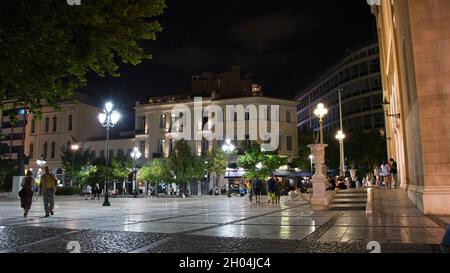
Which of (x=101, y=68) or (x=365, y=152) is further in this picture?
(x=365, y=152)

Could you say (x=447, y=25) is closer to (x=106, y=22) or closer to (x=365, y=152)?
(x=106, y=22)

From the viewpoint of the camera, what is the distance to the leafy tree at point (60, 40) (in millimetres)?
7277

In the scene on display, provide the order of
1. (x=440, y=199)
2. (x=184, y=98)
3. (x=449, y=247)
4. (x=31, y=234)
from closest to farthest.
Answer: (x=449, y=247)
(x=31, y=234)
(x=440, y=199)
(x=184, y=98)

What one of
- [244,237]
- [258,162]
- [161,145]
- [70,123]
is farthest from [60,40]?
[70,123]

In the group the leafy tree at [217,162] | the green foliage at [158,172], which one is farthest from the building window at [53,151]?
the leafy tree at [217,162]

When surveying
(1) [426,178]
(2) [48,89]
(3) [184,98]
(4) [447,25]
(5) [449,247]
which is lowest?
(5) [449,247]
